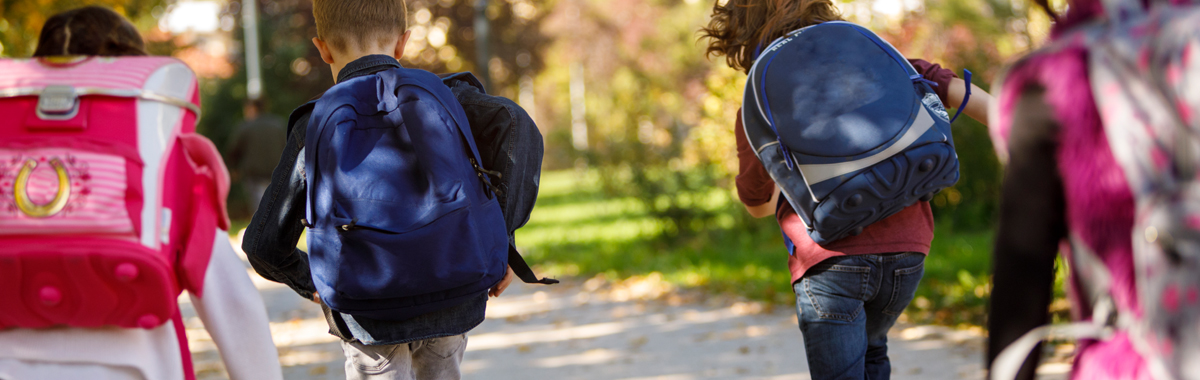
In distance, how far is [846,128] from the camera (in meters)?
2.23

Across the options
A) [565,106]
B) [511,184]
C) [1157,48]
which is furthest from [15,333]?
[565,106]

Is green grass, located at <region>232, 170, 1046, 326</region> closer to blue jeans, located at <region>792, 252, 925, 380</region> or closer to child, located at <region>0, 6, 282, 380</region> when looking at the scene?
blue jeans, located at <region>792, 252, 925, 380</region>

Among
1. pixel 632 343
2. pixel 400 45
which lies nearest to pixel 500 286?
pixel 400 45

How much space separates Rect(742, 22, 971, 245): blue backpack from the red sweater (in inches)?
2.7

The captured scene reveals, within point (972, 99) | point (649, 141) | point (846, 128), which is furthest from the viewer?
point (649, 141)

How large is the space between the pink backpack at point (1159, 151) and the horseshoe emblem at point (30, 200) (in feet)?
5.86

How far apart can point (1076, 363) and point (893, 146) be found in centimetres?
94

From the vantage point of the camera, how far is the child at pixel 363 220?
7.16 feet

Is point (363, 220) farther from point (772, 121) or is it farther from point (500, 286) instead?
point (772, 121)

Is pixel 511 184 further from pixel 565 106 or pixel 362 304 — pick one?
pixel 565 106

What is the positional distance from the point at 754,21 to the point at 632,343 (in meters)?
3.78

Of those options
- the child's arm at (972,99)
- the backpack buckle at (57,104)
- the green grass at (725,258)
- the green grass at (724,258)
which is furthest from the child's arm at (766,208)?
the green grass at (724,258)

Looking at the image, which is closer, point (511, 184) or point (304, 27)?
point (511, 184)

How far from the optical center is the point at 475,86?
2.66m
